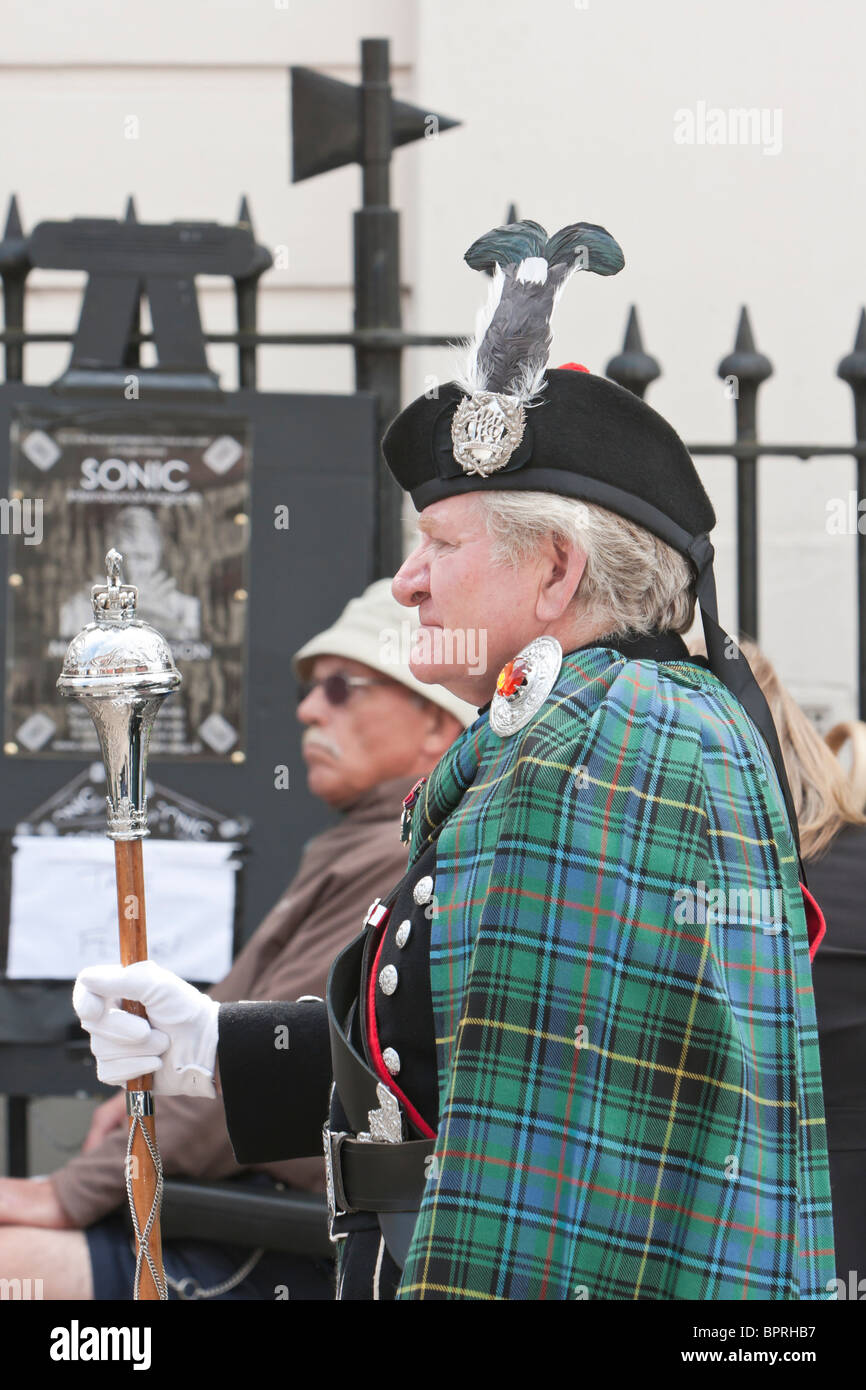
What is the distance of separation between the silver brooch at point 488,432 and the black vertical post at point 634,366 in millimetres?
2115

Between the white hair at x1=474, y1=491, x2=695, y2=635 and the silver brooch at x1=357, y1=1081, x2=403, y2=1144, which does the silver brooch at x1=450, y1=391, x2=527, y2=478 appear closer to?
the white hair at x1=474, y1=491, x2=695, y2=635

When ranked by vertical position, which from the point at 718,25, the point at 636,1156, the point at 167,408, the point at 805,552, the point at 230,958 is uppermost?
the point at 718,25

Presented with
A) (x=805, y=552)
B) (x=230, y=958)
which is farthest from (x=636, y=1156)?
(x=805, y=552)

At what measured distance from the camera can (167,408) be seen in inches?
163

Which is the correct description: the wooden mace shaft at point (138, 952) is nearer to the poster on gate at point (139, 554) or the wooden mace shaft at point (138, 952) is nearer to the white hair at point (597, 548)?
the white hair at point (597, 548)

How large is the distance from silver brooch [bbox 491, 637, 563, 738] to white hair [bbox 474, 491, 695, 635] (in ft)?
0.27

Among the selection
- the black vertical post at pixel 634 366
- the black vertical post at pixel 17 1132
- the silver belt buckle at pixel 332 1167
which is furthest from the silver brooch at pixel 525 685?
the black vertical post at pixel 17 1132

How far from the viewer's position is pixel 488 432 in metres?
2.01

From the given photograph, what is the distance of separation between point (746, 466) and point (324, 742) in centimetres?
136

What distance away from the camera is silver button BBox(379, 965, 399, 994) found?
1969mm

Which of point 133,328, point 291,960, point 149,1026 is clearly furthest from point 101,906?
point 149,1026
